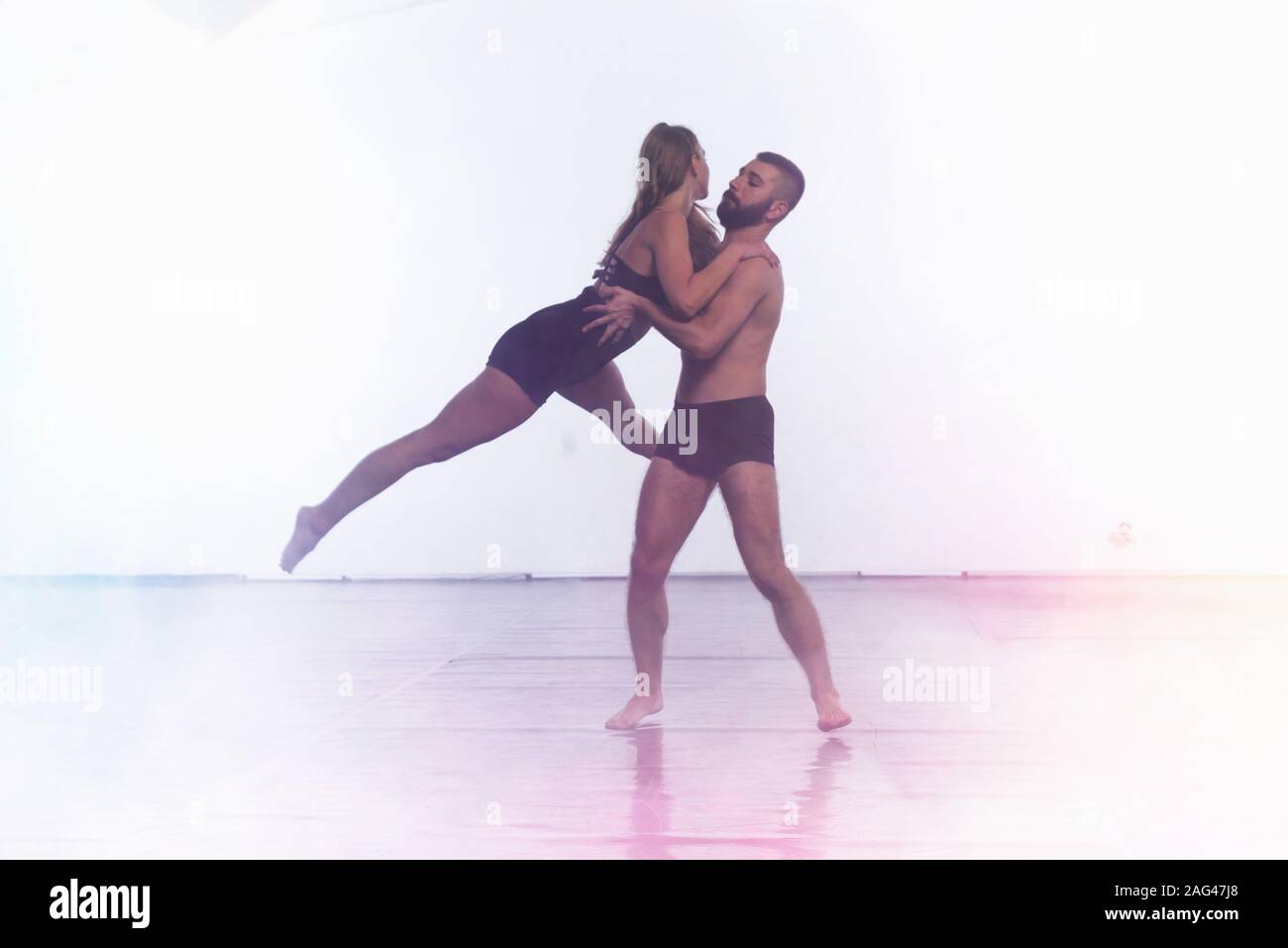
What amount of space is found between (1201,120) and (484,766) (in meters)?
5.34

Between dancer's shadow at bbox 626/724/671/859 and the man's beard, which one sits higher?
the man's beard

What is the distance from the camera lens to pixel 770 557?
3479mm

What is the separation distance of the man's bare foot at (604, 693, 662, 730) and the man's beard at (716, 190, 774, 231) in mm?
1295

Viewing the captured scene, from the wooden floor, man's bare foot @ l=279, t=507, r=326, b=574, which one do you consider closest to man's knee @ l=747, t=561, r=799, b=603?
the wooden floor

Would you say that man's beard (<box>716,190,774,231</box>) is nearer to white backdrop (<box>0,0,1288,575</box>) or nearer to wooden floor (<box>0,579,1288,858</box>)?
wooden floor (<box>0,579,1288,858</box>)

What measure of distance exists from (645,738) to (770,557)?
593 mm

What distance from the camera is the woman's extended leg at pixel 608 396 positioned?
3750 mm

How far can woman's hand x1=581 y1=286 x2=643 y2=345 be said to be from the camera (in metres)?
3.49

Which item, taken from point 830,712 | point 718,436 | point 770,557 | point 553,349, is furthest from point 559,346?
point 830,712

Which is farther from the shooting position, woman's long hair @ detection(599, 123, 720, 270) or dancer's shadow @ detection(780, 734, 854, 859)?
woman's long hair @ detection(599, 123, 720, 270)

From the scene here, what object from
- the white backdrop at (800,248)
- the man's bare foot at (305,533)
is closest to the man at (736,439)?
the man's bare foot at (305,533)

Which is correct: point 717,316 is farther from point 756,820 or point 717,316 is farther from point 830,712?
point 756,820

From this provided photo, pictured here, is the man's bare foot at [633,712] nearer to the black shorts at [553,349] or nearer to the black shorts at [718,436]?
the black shorts at [718,436]
